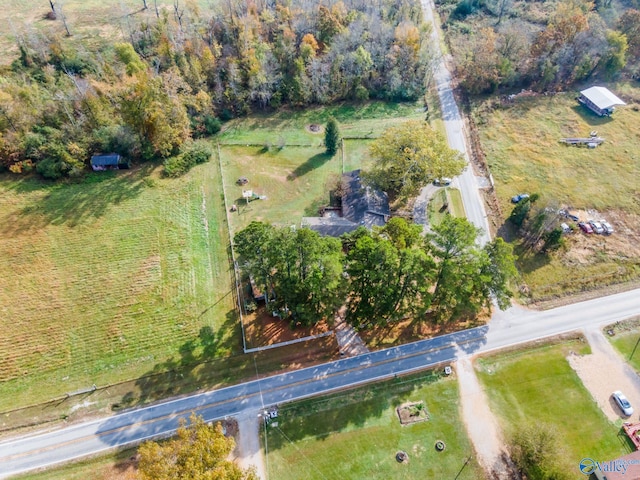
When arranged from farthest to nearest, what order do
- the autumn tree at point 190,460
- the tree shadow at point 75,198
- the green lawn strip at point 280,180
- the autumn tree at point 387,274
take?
1. the green lawn strip at point 280,180
2. the tree shadow at point 75,198
3. the autumn tree at point 387,274
4. the autumn tree at point 190,460

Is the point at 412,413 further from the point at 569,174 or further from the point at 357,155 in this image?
the point at 569,174

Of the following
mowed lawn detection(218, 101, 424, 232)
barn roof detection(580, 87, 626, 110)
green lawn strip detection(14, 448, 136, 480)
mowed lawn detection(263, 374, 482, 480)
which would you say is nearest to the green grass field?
barn roof detection(580, 87, 626, 110)

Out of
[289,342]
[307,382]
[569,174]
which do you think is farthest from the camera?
[569,174]

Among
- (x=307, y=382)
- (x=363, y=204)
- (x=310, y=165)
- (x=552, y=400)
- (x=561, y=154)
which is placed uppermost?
(x=561, y=154)

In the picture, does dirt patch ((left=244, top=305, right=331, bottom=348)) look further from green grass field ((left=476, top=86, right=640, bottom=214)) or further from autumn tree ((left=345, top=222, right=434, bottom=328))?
green grass field ((left=476, top=86, right=640, bottom=214))

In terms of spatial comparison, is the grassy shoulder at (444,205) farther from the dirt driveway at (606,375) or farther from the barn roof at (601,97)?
the barn roof at (601,97)

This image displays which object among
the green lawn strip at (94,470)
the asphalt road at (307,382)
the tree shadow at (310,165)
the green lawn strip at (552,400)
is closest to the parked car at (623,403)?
the green lawn strip at (552,400)

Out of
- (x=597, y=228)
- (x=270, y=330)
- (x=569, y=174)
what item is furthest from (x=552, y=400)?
(x=569, y=174)
